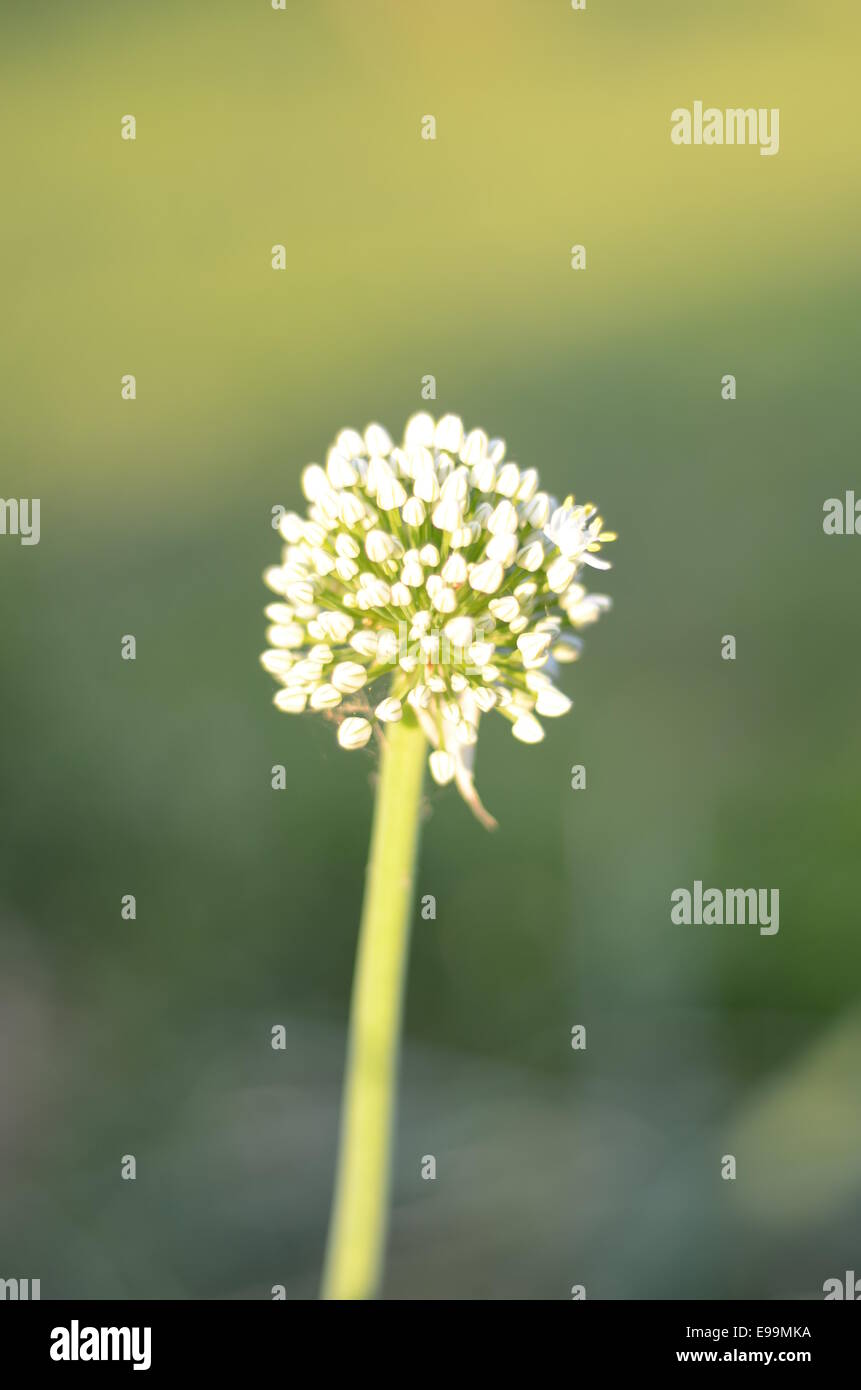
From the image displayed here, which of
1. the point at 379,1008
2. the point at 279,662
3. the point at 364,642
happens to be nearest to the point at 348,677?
the point at 364,642

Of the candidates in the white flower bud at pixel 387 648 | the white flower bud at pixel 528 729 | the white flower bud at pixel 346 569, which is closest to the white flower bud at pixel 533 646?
the white flower bud at pixel 528 729

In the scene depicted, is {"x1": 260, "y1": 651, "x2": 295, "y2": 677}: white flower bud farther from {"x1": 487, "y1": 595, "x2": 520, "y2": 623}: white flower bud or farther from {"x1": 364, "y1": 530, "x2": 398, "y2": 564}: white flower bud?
{"x1": 487, "y1": 595, "x2": 520, "y2": 623}: white flower bud

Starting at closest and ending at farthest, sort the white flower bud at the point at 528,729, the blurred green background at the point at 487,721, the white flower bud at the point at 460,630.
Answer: the white flower bud at the point at 460,630 → the white flower bud at the point at 528,729 → the blurred green background at the point at 487,721

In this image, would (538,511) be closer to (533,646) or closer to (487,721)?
(533,646)

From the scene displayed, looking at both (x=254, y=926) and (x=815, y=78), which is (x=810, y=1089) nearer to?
(x=254, y=926)

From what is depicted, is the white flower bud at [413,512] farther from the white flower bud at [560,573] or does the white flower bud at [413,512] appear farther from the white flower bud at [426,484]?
the white flower bud at [560,573]

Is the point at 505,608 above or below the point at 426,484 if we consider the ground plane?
below

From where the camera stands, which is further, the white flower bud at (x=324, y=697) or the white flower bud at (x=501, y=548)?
the white flower bud at (x=324, y=697)
